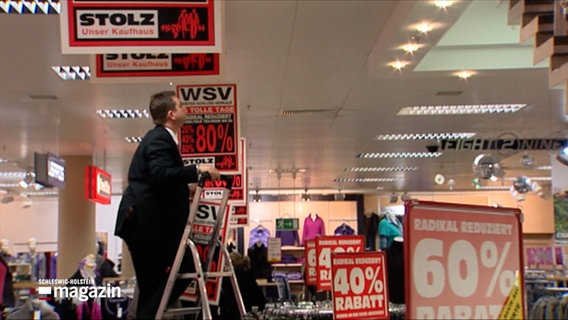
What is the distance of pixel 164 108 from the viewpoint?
3500 millimetres

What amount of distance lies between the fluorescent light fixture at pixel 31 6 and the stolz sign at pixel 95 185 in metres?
6.64

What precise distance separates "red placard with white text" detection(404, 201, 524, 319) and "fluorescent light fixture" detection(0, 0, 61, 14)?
4.18 metres

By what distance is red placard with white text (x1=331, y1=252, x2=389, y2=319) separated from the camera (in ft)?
14.3

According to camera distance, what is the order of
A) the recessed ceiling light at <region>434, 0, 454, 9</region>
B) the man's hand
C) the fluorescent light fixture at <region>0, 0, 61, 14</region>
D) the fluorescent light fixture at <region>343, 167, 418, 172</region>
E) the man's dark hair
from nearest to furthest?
1. the man's hand
2. the man's dark hair
3. the recessed ceiling light at <region>434, 0, 454, 9</region>
4. the fluorescent light fixture at <region>0, 0, 61, 14</region>
5. the fluorescent light fixture at <region>343, 167, 418, 172</region>

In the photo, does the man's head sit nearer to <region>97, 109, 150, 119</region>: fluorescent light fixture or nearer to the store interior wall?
<region>97, 109, 150, 119</region>: fluorescent light fixture

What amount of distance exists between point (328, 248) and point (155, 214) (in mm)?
4112

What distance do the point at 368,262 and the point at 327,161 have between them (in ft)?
36.4

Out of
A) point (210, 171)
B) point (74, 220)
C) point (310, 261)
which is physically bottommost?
point (310, 261)

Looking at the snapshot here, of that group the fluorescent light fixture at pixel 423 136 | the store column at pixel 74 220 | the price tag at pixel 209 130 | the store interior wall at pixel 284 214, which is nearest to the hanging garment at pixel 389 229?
the fluorescent light fixture at pixel 423 136

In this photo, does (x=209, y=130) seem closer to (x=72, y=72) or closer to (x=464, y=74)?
(x=72, y=72)

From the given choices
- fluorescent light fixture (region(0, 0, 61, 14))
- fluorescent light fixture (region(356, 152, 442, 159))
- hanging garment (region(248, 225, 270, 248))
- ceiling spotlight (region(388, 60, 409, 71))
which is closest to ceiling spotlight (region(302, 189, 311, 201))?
hanging garment (region(248, 225, 270, 248))

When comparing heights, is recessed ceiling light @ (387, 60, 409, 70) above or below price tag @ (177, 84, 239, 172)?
above

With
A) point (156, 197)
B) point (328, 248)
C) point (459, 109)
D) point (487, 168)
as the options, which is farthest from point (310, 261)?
point (156, 197)

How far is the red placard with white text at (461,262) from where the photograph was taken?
7.67ft
